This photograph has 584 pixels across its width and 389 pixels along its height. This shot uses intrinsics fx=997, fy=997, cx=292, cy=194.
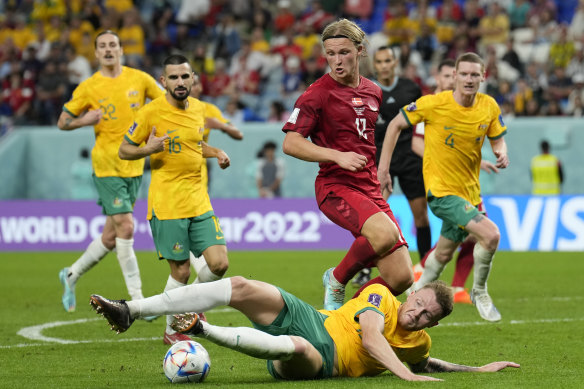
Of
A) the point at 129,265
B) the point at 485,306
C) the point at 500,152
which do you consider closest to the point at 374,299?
the point at 485,306

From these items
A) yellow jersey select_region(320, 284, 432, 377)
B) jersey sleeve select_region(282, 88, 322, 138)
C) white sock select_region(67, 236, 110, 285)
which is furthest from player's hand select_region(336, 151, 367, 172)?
white sock select_region(67, 236, 110, 285)

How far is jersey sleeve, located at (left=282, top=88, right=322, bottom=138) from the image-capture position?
697 cm

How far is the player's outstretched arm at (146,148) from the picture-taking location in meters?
7.79

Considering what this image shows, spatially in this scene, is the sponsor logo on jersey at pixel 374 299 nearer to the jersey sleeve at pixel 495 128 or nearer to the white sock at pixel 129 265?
the jersey sleeve at pixel 495 128

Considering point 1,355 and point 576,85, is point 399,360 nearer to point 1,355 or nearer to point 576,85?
point 1,355

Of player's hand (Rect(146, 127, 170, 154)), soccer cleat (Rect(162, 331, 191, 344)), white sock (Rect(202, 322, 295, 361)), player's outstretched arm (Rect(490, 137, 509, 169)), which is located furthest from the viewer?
player's outstretched arm (Rect(490, 137, 509, 169))

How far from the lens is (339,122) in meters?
7.14

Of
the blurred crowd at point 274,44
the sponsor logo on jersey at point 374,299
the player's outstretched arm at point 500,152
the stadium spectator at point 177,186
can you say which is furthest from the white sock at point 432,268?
the blurred crowd at point 274,44

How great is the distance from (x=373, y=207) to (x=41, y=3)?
19552mm

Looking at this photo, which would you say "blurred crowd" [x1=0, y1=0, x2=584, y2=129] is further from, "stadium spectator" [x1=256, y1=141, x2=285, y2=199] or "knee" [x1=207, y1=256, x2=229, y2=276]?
"knee" [x1=207, y1=256, x2=229, y2=276]

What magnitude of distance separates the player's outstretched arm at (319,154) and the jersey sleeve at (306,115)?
0.06 metres

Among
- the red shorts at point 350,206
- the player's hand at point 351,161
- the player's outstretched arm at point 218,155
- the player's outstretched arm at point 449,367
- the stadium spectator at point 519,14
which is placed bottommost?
the player's outstretched arm at point 449,367

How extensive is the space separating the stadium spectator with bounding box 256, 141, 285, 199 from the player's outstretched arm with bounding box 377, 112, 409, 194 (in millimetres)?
10136

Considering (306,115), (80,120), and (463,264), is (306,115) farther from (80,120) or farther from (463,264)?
(463,264)
